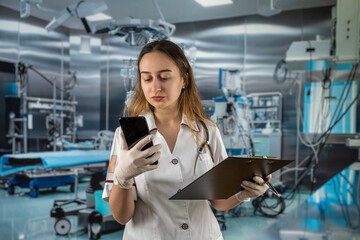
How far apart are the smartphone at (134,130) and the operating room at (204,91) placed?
187 cm

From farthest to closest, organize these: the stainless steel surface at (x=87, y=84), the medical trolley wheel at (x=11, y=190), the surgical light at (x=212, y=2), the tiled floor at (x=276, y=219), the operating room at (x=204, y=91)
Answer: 1. the stainless steel surface at (x=87, y=84)
2. the surgical light at (x=212, y=2)
3. the medical trolley wheel at (x=11, y=190)
4. the operating room at (x=204, y=91)
5. the tiled floor at (x=276, y=219)

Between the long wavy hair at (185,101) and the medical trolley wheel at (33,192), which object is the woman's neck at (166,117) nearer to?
the long wavy hair at (185,101)

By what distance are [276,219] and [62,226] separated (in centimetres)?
254

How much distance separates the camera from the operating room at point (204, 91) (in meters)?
3.37

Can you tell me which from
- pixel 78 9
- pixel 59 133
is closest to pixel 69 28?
pixel 59 133

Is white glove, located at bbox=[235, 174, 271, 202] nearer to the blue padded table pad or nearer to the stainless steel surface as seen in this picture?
the blue padded table pad

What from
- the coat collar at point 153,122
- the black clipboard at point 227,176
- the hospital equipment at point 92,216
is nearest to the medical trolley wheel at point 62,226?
the hospital equipment at point 92,216

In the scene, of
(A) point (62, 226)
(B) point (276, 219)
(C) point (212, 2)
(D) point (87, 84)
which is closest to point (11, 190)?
(A) point (62, 226)

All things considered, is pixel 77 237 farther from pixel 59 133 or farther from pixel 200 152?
pixel 59 133

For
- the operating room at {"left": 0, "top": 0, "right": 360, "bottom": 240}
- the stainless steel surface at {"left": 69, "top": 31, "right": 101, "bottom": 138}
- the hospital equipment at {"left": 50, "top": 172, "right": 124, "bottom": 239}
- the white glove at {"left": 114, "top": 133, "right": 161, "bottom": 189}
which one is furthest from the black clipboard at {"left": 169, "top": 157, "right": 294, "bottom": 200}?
the stainless steel surface at {"left": 69, "top": 31, "right": 101, "bottom": 138}

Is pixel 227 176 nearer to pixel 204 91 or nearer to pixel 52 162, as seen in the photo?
pixel 204 91

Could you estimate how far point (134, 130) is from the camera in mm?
891

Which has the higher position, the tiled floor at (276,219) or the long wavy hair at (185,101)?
the long wavy hair at (185,101)

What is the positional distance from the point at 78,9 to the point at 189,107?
2303 millimetres
